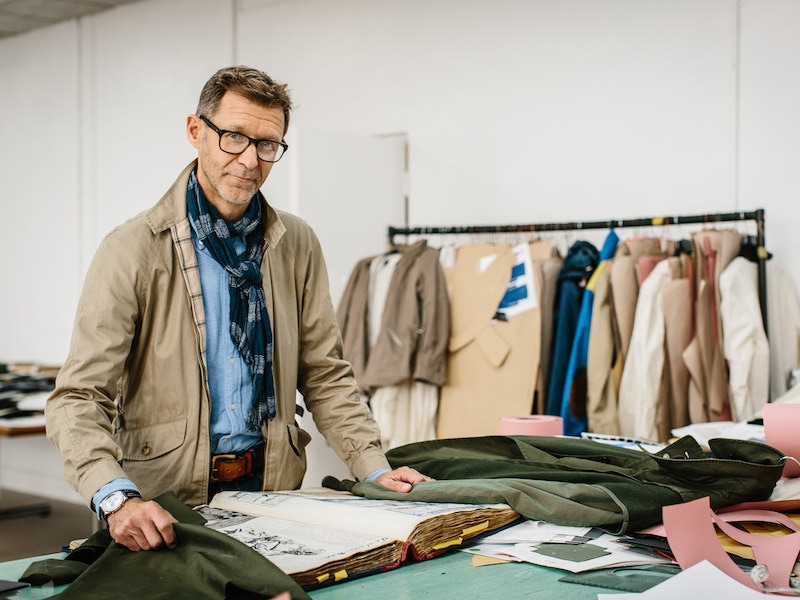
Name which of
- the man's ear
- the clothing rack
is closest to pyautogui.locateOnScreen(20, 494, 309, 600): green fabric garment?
the man's ear

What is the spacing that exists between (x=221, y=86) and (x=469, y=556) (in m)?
1.08

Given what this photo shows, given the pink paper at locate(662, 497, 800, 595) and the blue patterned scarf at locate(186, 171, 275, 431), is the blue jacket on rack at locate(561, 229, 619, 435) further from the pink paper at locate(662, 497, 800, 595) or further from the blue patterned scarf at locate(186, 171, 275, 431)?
the pink paper at locate(662, 497, 800, 595)

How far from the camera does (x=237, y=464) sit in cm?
194

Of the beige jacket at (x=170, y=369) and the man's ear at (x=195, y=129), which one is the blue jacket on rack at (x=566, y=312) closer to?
the beige jacket at (x=170, y=369)

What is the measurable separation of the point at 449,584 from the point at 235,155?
100 cm

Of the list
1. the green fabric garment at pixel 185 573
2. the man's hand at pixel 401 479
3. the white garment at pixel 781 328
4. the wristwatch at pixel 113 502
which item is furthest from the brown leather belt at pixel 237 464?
the white garment at pixel 781 328

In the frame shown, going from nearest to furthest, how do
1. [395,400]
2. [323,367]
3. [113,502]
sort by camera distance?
1. [113,502]
2. [323,367]
3. [395,400]

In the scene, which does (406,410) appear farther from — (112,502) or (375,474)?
→ (112,502)

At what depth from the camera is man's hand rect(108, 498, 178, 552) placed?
1377mm

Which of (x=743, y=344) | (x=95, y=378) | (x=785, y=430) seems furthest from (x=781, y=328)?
(x=95, y=378)

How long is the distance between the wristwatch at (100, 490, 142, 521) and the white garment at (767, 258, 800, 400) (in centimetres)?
306

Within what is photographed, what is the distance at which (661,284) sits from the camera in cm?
377

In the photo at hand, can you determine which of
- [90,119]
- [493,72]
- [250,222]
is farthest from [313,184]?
[90,119]

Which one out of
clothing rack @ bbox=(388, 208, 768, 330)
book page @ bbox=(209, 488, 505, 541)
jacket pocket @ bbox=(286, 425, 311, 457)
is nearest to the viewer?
book page @ bbox=(209, 488, 505, 541)
